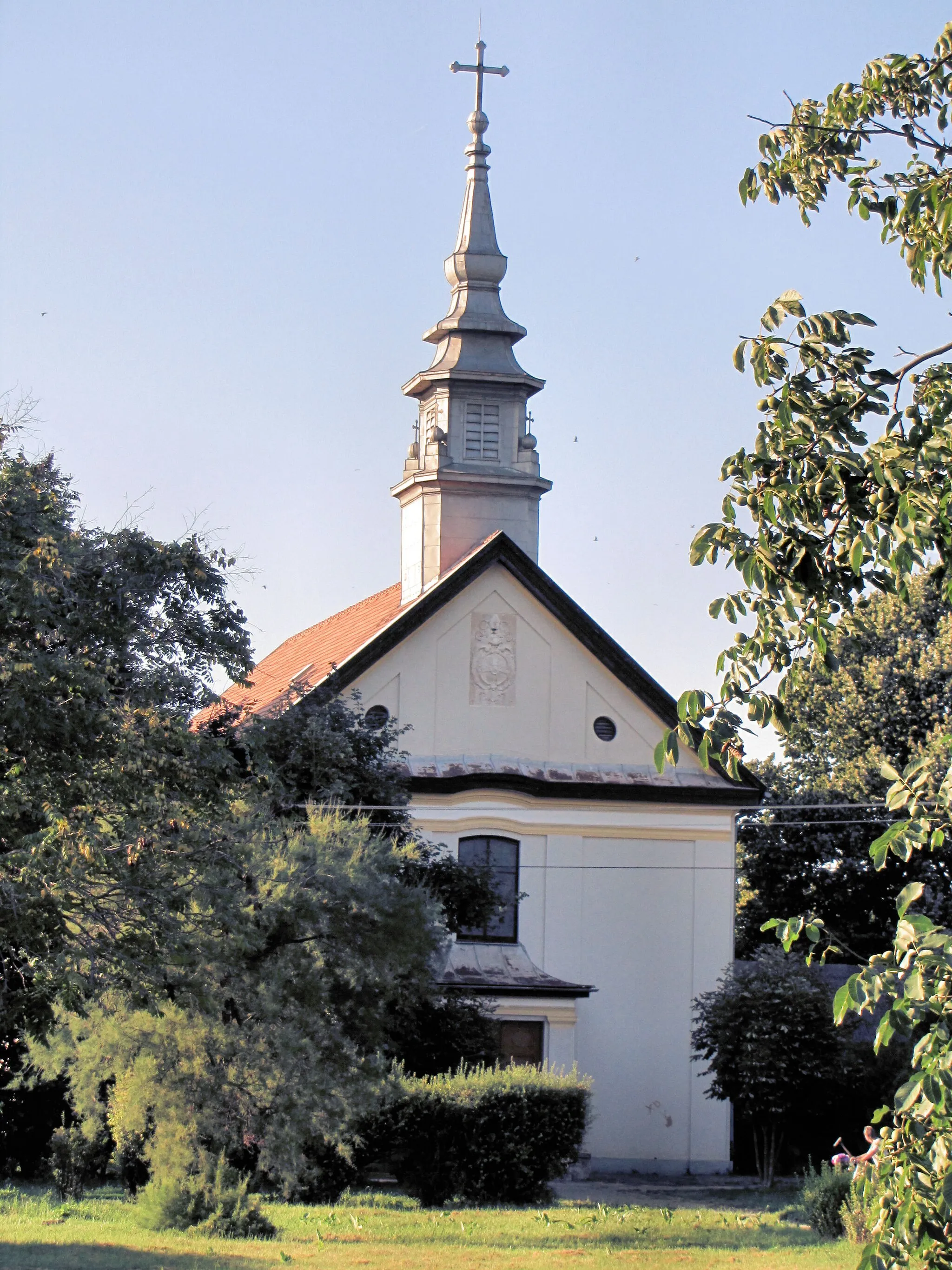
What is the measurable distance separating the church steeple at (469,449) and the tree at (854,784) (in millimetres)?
9224

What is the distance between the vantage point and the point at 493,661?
98.8 feet

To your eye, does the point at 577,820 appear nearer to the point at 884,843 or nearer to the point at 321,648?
the point at 321,648

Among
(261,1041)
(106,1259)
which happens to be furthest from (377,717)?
(106,1259)

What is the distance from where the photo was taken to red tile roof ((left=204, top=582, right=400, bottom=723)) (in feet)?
107

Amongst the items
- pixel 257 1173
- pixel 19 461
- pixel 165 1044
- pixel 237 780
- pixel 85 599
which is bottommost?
pixel 257 1173

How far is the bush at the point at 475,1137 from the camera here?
1989 cm

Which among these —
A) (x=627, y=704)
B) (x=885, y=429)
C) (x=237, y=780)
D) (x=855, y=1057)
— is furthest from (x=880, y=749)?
(x=885, y=429)

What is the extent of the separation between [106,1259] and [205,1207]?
89.9 inches

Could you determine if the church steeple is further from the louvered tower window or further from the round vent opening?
the round vent opening

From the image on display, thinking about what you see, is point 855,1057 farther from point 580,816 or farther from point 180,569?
point 180,569

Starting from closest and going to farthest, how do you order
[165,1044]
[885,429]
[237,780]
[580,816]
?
Answer: [885,429], [237,780], [165,1044], [580,816]

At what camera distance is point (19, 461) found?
12.5m

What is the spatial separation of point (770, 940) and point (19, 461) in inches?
1160

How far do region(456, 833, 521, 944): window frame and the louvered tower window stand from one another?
8.53 meters
